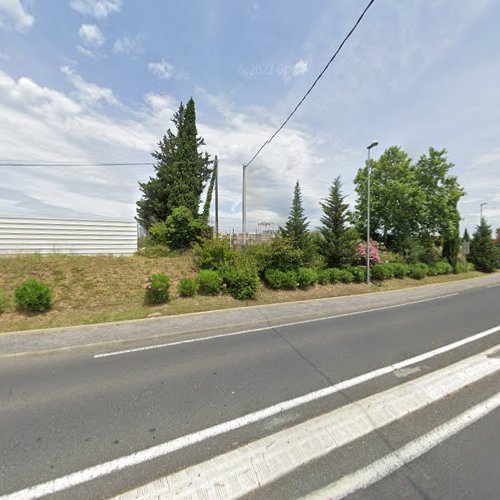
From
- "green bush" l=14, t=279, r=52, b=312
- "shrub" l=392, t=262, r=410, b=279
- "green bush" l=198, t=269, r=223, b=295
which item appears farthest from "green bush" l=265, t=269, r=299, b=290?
"shrub" l=392, t=262, r=410, b=279

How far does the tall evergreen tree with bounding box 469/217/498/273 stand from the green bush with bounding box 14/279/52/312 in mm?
35636

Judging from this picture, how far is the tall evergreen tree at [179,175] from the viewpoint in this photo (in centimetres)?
1806

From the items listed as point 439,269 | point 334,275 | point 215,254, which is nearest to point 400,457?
point 215,254

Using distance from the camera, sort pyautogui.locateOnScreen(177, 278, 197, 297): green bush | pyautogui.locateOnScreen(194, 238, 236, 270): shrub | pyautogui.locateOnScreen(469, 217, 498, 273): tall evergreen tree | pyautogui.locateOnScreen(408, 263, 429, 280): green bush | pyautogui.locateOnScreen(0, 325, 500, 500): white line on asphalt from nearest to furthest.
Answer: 1. pyautogui.locateOnScreen(0, 325, 500, 500): white line on asphalt
2. pyautogui.locateOnScreen(177, 278, 197, 297): green bush
3. pyautogui.locateOnScreen(194, 238, 236, 270): shrub
4. pyautogui.locateOnScreen(408, 263, 429, 280): green bush
5. pyautogui.locateOnScreen(469, 217, 498, 273): tall evergreen tree

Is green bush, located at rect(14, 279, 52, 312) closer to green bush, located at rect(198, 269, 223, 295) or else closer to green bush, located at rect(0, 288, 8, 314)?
green bush, located at rect(0, 288, 8, 314)

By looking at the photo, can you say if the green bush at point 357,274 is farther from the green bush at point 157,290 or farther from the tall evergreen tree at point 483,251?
the tall evergreen tree at point 483,251

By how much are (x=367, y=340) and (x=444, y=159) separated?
2391 cm

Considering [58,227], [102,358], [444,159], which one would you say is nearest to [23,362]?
[102,358]

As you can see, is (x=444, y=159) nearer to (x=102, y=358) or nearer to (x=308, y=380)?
(x=308, y=380)

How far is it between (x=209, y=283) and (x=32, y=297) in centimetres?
527

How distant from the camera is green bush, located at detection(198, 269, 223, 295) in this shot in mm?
9289

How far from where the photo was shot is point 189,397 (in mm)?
3270

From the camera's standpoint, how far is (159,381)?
3.72 m

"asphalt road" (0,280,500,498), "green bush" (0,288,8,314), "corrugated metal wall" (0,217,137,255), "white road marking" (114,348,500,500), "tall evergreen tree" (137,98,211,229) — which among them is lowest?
"asphalt road" (0,280,500,498)
